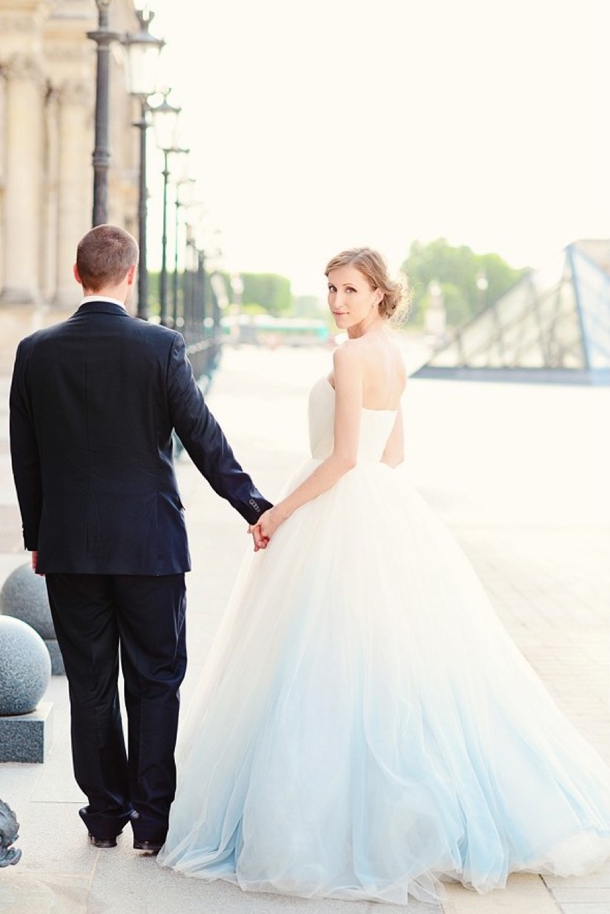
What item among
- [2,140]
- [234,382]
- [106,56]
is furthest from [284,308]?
[106,56]

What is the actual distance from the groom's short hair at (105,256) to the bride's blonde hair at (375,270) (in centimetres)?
72

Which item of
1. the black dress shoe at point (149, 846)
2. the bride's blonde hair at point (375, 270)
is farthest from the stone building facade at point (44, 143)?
the black dress shoe at point (149, 846)

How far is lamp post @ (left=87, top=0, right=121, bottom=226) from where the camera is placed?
39.8 ft

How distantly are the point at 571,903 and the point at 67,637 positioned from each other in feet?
5.59

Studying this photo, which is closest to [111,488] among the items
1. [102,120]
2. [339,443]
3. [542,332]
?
[339,443]

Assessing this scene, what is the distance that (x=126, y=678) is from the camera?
473cm

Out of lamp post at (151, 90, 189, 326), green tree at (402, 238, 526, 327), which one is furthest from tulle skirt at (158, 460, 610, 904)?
green tree at (402, 238, 526, 327)

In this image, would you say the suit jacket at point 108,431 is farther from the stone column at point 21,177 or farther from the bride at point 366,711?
the stone column at point 21,177

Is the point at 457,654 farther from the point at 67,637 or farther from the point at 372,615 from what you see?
the point at 67,637

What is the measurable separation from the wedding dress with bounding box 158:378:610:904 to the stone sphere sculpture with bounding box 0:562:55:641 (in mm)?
2459

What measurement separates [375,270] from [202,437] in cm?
81

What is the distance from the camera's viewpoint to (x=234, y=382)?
4428 centimetres

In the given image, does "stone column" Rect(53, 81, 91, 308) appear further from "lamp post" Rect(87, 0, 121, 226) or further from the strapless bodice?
the strapless bodice

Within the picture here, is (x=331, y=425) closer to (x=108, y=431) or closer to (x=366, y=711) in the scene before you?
(x=108, y=431)
